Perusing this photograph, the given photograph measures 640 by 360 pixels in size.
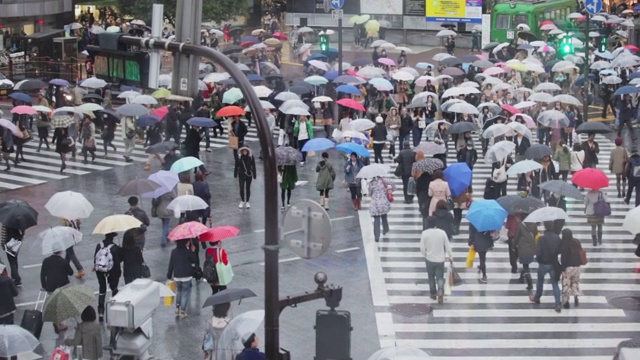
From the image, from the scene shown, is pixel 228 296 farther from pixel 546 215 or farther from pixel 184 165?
pixel 184 165

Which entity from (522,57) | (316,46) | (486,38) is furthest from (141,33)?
(316,46)

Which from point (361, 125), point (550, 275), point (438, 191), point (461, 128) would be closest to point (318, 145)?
point (361, 125)

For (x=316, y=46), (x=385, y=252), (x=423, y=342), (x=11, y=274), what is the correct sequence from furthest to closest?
1. (x=316, y=46)
2. (x=385, y=252)
3. (x=11, y=274)
4. (x=423, y=342)

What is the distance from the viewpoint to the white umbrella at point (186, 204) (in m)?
22.5

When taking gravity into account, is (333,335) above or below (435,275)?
above

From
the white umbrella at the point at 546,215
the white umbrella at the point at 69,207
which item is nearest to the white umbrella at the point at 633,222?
the white umbrella at the point at 546,215

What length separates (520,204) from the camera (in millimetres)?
22047

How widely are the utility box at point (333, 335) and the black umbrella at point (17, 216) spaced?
Answer: 8102 millimetres

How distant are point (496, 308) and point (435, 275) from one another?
1155 millimetres

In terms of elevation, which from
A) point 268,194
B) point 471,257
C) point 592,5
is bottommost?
point 471,257

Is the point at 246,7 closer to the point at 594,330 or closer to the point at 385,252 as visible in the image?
the point at 385,252

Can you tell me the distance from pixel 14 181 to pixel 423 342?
16.1 metres

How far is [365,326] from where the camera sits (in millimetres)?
19781

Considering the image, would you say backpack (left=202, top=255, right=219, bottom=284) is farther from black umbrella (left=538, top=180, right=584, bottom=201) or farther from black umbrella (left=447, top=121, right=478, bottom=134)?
black umbrella (left=447, top=121, right=478, bottom=134)
